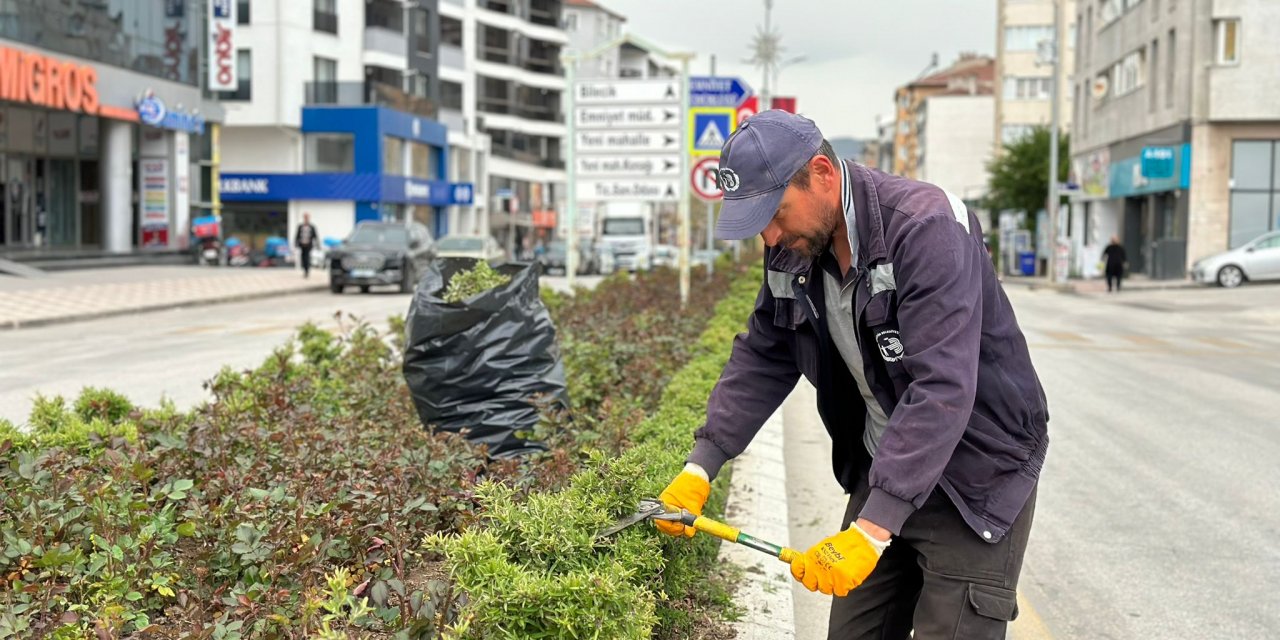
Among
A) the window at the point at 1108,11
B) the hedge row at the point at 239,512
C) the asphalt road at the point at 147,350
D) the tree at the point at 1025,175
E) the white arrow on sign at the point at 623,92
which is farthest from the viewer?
the tree at the point at 1025,175

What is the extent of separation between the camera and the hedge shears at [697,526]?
9.59 ft

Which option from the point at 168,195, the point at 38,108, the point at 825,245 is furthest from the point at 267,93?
the point at 825,245

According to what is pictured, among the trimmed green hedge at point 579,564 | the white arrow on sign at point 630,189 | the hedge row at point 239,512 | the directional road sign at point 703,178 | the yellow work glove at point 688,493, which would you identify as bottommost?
the hedge row at point 239,512

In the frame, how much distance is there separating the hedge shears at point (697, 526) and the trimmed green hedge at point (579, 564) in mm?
37

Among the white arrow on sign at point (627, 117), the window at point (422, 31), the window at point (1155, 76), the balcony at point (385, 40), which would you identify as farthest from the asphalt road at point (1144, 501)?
the window at point (422, 31)

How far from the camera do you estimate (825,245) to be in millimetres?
2938

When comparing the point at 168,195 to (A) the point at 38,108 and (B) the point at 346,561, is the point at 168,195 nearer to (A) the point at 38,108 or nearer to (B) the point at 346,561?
(A) the point at 38,108

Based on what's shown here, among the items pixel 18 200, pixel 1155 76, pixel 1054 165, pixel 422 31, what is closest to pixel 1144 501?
pixel 18 200

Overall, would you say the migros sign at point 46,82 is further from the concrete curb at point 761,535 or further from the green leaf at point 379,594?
the green leaf at point 379,594

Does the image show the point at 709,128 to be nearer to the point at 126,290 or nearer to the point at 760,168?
the point at 126,290

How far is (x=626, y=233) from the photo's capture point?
5409 centimetres

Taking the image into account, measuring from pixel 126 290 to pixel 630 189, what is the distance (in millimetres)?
14208

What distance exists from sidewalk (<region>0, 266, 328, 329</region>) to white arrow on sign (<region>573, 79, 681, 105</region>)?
28.3 ft

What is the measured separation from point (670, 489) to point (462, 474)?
5.55 feet
